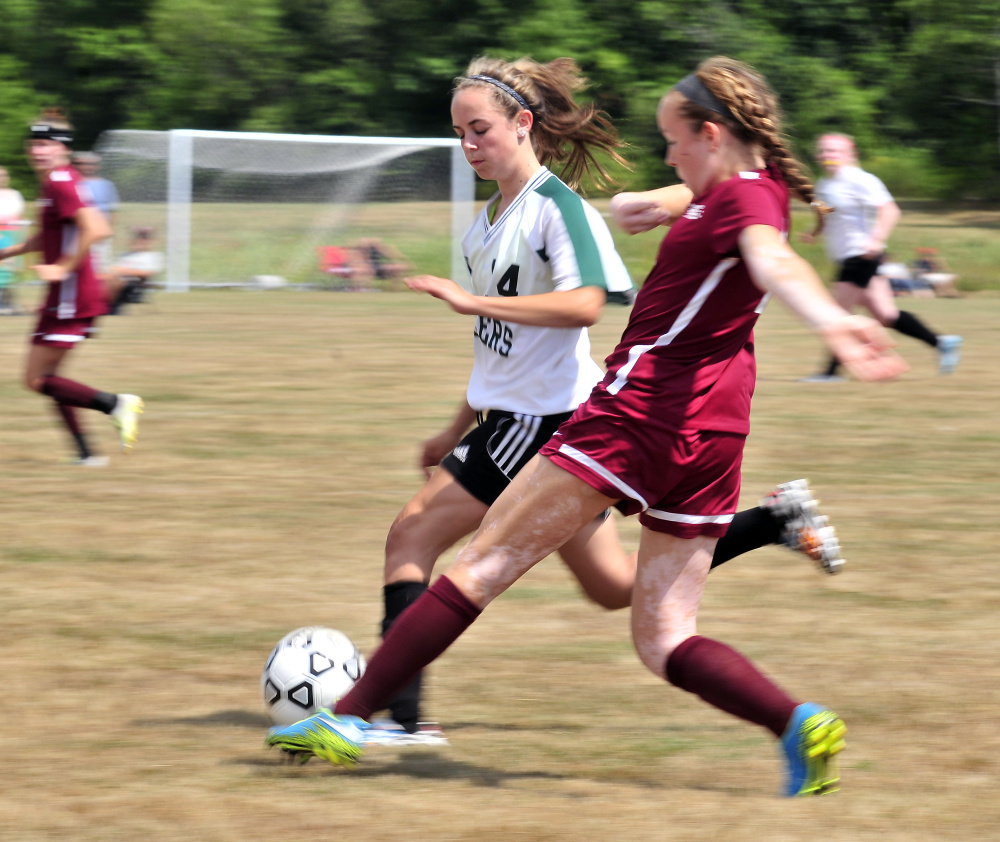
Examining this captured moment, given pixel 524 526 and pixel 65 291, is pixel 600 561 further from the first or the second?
pixel 65 291

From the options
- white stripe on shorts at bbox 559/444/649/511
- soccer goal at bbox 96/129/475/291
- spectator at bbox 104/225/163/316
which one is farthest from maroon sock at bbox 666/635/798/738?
soccer goal at bbox 96/129/475/291

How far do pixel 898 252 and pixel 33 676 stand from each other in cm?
2388

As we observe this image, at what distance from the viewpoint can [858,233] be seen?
11031 mm

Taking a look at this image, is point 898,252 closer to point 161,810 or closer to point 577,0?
point 577,0

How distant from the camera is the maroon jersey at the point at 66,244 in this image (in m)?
7.79

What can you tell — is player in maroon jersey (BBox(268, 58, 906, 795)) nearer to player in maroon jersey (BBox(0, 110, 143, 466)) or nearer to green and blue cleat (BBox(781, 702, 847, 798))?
green and blue cleat (BBox(781, 702, 847, 798))

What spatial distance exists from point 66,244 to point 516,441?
4.96 metres

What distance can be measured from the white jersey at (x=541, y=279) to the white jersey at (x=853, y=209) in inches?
298

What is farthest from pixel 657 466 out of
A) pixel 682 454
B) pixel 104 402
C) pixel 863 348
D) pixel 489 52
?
pixel 489 52

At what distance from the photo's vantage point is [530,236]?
3744mm

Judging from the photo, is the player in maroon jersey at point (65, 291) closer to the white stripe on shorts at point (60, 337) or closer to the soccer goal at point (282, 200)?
the white stripe on shorts at point (60, 337)

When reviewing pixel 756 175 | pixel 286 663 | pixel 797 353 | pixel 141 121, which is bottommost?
pixel 141 121

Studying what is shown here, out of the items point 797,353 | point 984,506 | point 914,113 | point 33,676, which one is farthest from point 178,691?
point 914,113

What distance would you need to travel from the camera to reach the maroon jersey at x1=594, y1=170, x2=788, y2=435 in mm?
3145
